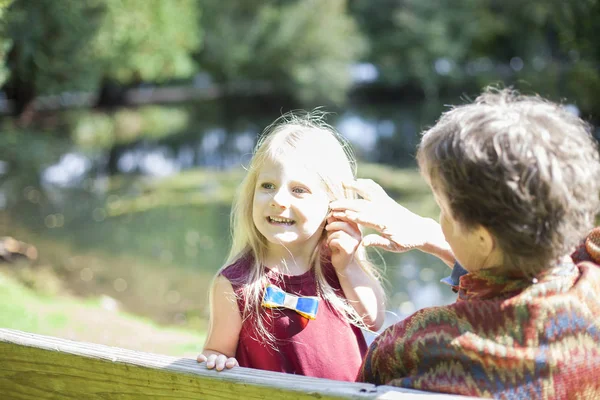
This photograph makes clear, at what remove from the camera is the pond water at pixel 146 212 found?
27.2 feet

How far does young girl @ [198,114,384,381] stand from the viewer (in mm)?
2012

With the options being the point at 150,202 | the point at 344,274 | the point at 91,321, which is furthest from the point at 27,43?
the point at 344,274

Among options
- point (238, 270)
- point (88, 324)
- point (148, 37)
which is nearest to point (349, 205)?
point (238, 270)

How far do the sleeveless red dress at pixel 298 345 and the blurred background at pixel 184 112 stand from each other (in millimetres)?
1776

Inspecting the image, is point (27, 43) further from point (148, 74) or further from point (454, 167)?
point (454, 167)

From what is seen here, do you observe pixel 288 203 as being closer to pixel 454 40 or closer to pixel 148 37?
pixel 148 37

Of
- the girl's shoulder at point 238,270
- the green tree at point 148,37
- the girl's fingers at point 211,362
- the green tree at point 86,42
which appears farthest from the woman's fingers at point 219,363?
the green tree at point 148,37

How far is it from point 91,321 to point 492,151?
5450 millimetres

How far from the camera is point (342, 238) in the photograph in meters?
2.07

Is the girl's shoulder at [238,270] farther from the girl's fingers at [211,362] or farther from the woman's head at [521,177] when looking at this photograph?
the woman's head at [521,177]

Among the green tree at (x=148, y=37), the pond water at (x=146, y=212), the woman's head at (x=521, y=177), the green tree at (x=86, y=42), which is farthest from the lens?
the green tree at (x=148, y=37)

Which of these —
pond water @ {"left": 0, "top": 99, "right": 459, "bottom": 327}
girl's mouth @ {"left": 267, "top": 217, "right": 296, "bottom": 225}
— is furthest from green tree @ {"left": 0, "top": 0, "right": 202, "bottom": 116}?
girl's mouth @ {"left": 267, "top": 217, "right": 296, "bottom": 225}

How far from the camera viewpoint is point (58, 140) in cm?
2027

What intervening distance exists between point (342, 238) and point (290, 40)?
30.1m
